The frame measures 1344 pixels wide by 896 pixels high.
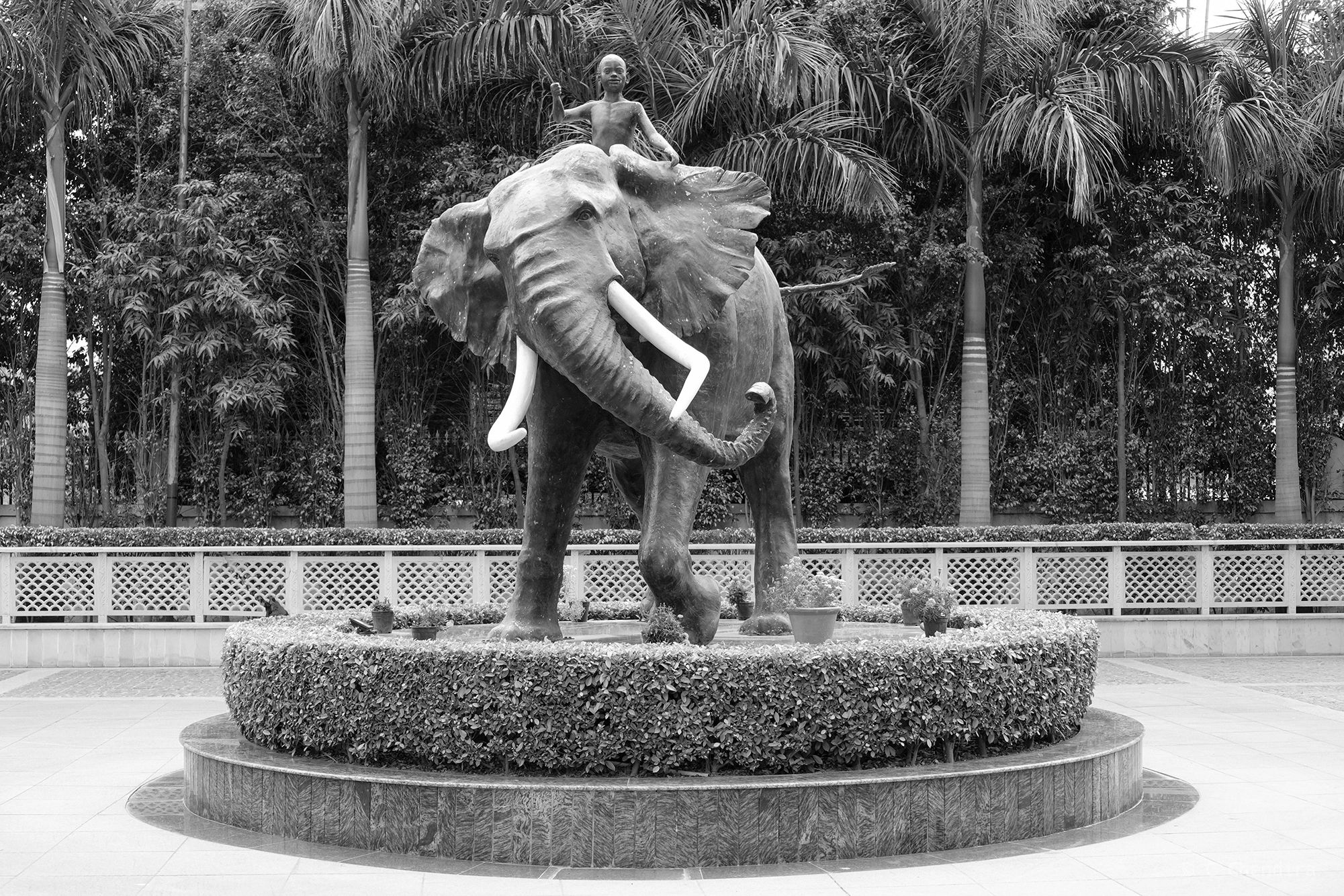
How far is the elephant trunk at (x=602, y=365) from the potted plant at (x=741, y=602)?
10.9 ft

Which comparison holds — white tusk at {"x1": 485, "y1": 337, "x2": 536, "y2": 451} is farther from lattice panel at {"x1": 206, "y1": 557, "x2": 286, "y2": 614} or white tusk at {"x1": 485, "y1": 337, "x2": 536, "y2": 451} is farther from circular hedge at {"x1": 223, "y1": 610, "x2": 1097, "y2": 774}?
lattice panel at {"x1": 206, "y1": 557, "x2": 286, "y2": 614}

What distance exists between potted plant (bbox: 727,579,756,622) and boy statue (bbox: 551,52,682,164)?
3145mm

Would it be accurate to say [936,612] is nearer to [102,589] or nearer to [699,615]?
[699,615]

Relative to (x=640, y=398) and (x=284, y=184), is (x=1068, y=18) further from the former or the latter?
(x=640, y=398)

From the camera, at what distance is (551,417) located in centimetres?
661

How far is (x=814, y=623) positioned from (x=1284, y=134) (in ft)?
35.7

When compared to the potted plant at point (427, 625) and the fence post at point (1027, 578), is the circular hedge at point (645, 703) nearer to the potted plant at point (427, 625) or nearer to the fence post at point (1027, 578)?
the potted plant at point (427, 625)

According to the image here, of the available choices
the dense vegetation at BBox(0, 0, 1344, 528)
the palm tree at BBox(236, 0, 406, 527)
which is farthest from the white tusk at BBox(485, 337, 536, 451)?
the palm tree at BBox(236, 0, 406, 527)

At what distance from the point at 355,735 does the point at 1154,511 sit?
13920mm

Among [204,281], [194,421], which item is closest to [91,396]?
[194,421]

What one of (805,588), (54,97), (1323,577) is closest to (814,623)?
(805,588)

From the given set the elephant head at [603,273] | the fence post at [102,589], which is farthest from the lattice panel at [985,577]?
the fence post at [102,589]

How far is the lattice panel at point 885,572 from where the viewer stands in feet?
44.5

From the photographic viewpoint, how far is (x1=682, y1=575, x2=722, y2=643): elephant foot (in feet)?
21.9
